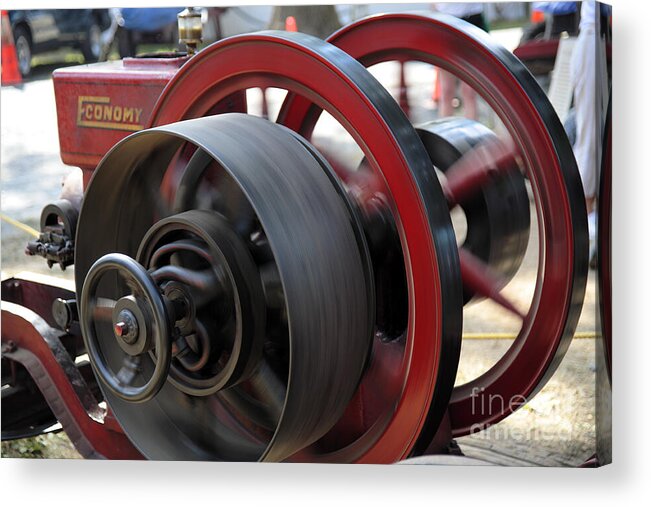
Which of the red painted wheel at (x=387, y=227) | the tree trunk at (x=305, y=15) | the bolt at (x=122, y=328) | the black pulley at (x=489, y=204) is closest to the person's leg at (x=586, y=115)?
the black pulley at (x=489, y=204)

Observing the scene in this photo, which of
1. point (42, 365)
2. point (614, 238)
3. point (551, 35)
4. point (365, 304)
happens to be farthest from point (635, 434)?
point (42, 365)

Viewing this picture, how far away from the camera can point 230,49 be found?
1.92 metres

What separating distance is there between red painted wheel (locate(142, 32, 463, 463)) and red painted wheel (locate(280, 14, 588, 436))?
0.17 meters

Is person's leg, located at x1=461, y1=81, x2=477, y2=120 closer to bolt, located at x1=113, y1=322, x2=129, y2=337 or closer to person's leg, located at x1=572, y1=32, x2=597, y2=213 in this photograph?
person's leg, located at x1=572, y1=32, x2=597, y2=213

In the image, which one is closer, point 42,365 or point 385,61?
point 385,61

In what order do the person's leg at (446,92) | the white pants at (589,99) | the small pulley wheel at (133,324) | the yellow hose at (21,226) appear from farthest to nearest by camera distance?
the yellow hose at (21,226), the person's leg at (446,92), the white pants at (589,99), the small pulley wheel at (133,324)

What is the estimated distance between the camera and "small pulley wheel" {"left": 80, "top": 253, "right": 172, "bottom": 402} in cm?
171

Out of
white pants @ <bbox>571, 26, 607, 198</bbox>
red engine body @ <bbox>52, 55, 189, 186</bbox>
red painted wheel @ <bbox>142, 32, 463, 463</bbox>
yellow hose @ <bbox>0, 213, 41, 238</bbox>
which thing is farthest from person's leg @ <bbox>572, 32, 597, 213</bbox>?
yellow hose @ <bbox>0, 213, 41, 238</bbox>

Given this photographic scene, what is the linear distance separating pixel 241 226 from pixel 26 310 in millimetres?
732

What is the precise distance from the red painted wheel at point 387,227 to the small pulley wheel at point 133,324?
398mm

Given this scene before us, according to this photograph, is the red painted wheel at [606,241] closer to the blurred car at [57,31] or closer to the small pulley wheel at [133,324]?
the small pulley wheel at [133,324]

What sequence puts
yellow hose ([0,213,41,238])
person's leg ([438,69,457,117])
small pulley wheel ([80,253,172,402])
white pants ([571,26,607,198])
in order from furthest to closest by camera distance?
yellow hose ([0,213,41,238]), person's leg ([438,69,457,117]), white pants ([571,26,607,198]), small pulley wheel ([80,253,172,402])

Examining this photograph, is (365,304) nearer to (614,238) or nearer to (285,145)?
(285,145)

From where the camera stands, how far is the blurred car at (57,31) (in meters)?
2.17
